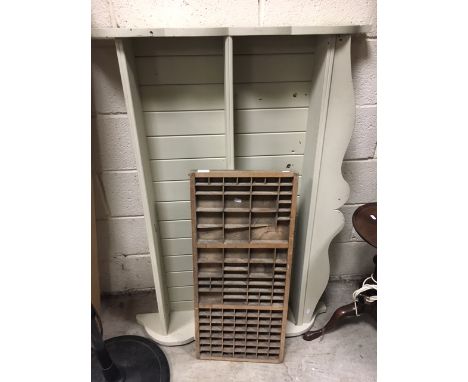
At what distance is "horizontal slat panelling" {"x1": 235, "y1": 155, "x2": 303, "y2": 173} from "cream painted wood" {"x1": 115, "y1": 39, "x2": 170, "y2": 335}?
348 mm

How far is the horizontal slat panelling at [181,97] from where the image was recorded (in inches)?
44.0

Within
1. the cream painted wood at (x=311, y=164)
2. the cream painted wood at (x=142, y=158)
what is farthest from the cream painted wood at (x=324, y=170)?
the cream painted wood at (x=142, y=158)

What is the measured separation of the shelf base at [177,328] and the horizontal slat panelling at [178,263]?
23 centimetres

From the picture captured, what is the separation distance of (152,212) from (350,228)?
2.98 ft

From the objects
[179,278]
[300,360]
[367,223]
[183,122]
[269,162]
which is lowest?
[300,360]

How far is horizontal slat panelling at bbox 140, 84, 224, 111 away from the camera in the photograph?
1.12 metres

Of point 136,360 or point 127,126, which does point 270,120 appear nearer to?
point 127,126

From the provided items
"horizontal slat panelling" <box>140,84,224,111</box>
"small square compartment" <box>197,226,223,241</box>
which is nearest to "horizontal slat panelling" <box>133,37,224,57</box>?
"horizontal slat panelling" <box>140,84,224,111</box>

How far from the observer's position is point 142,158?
1.09m

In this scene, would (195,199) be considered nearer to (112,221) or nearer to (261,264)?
(261,264)

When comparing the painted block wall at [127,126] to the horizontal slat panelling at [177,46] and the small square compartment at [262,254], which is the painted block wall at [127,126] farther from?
the small square compartment at [262,254]

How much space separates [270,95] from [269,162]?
25 cm

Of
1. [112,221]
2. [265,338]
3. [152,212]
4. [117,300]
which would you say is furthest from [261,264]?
[117,300]

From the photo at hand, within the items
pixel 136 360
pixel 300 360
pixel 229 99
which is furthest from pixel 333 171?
pixel 136 360
